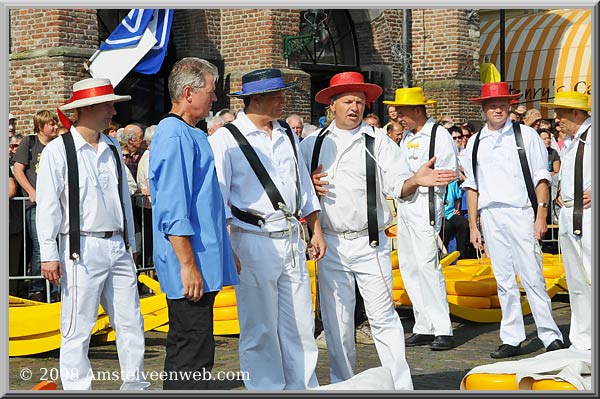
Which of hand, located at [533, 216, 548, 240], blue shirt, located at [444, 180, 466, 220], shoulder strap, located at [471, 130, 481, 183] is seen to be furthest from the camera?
blue shirt, located at [444, 180, 466, 220]

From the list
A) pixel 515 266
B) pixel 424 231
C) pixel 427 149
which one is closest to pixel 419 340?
pixel 424 231

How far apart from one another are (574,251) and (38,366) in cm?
437

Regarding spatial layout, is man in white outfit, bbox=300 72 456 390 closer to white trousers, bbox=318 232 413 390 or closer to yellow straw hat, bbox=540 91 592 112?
white trousers, bbox=318 232 413 390

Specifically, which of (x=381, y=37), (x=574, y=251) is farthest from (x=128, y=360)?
(x=381, y=37)

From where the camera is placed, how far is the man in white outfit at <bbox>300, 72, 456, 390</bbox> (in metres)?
7.30

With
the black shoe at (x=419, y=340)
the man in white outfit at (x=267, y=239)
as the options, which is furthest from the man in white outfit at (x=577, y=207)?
the man in white outfit at (x=267, y=239)

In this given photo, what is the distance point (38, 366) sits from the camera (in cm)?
867

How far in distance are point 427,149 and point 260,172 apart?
3239mm

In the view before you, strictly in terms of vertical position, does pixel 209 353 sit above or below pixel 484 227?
below

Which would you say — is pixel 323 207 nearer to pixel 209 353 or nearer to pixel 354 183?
pixel 354 183

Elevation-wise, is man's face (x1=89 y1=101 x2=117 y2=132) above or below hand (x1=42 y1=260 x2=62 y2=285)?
above

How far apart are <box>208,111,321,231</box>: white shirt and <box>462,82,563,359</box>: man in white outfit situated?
9.16 feet

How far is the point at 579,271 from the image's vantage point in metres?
8.31

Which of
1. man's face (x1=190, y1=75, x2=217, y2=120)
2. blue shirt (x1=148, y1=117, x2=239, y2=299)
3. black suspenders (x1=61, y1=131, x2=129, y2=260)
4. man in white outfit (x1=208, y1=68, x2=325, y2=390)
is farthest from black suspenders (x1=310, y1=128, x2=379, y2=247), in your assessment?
black suspenders (x1=61, y1=131, x2=129, y2=260)
